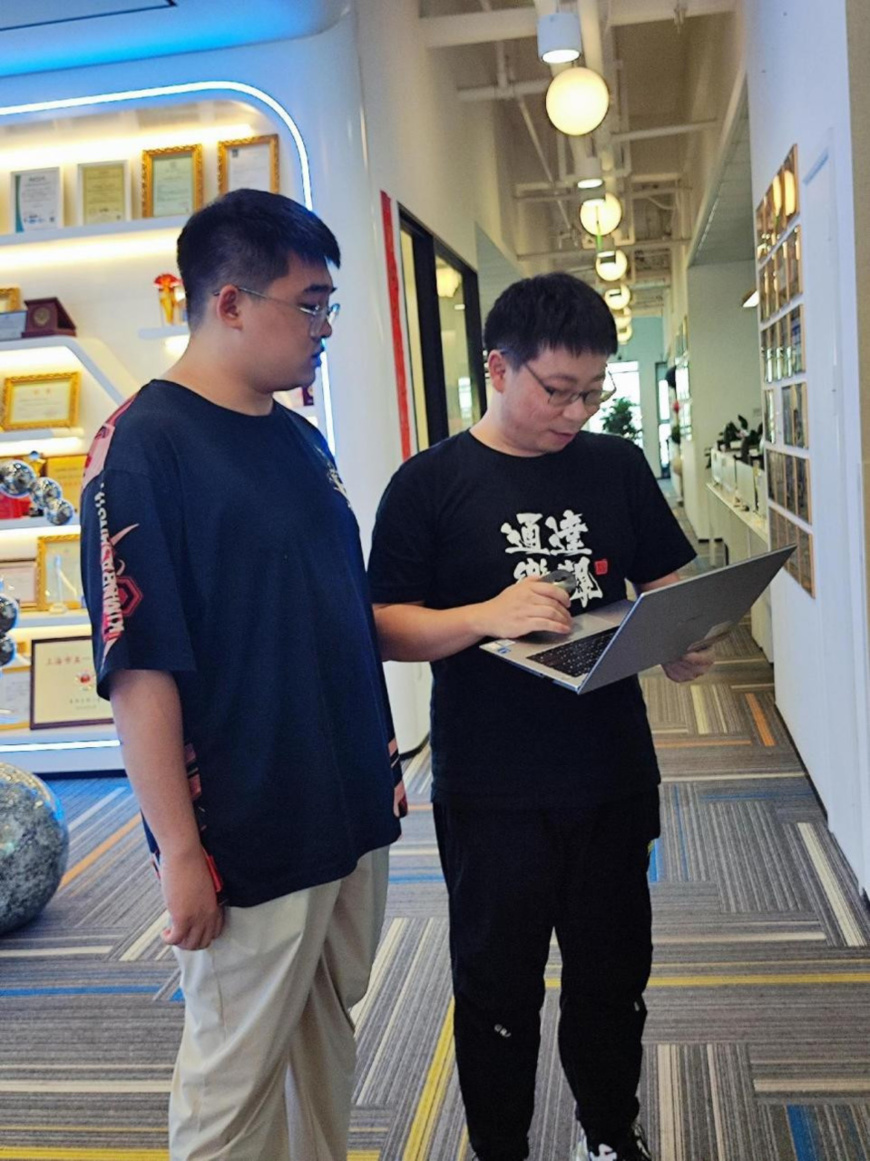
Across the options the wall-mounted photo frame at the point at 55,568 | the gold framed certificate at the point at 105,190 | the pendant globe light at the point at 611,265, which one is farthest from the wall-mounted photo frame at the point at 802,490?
the pendant globe light at the point at 611,265

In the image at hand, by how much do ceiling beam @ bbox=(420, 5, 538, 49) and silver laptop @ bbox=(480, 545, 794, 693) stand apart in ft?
17.5

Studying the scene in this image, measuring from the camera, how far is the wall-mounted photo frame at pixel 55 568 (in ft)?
16.9

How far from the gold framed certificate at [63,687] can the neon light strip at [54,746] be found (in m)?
0.08

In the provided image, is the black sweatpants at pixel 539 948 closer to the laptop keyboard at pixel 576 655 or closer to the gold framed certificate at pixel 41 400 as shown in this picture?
the laptop keyboard at pixel 576 655

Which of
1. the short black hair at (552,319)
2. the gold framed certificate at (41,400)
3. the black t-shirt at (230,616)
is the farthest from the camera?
the gold framed certificate at (41,400)

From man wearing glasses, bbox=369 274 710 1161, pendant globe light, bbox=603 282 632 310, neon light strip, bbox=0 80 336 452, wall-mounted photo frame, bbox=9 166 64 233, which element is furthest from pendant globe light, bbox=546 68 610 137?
pendant globe light, bbox=603 282 632 310

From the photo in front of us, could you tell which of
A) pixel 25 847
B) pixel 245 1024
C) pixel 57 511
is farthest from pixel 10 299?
pixel 245 1024

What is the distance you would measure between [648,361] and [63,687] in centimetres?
2489

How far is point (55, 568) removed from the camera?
5.17m

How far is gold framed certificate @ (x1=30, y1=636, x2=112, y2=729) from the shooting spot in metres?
5.11

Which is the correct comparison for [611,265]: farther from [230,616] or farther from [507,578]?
[230,616]

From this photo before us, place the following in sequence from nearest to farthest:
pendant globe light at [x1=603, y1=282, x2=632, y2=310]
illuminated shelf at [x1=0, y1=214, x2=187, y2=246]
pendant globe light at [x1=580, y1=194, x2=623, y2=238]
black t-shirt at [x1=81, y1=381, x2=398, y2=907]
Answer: black t-shirt at [x1=81, y1=381, x2=398, y2=907] → illuminated shelf at [x1=0, y1=214, x2=187, y2=246] → pendant globe light at [x1=580, y1=194, x2=623, y2=238] → pendant globe light at [x1=603, y1=282, x2=632, y2=310]

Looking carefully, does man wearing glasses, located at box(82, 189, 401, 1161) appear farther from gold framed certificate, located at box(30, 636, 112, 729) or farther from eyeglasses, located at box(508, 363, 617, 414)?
gold framed certificate, located at box(30, 636, 112, 729)

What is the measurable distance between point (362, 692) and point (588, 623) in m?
0.33
